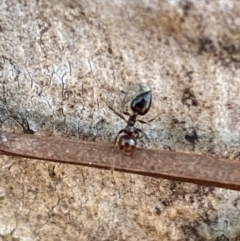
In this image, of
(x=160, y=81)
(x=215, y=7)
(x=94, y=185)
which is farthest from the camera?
(x=94, y=185)

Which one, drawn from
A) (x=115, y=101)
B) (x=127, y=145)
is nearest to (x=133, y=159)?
(x=127, y=145)

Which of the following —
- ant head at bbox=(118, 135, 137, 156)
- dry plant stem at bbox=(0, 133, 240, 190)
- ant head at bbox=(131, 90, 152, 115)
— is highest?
ant head at bbox=(131, 90, 152, 115)

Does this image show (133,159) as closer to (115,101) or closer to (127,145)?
(127,145)

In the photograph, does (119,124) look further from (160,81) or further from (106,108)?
(160,81)

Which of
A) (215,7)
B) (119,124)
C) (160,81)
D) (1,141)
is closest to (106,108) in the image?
(119,124)

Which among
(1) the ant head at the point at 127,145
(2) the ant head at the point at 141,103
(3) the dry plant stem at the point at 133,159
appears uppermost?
(2) the ant head at the point at 141,103
